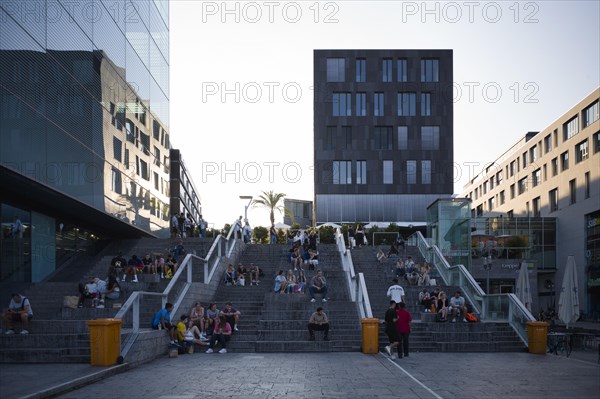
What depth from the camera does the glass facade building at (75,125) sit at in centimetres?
2141

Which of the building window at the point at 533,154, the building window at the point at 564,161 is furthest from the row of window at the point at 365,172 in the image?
the building window at the point at 564,161

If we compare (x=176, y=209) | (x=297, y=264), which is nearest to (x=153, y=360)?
(x=297, y=264)

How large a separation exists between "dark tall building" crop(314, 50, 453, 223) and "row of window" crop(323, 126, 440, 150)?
0.10 metres

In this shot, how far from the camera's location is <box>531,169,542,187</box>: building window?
207ft

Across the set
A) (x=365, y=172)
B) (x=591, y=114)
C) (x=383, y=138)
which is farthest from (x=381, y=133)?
(x=591, y=114)

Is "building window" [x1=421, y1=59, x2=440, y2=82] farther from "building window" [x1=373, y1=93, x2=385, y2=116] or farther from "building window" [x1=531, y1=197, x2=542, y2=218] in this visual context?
"building window" [x1=531, y1=197, x2=542, y2=218]

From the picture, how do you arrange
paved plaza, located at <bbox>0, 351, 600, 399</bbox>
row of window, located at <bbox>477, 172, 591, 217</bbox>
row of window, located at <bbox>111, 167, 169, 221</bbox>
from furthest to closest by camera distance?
row of window, located at <bbox>477, 172, 591, 217</bbox>, row of window, located at <bbox>111, 167, 169, 221</bbox>, paved plaza, located at <bbox>0, 351, 600, 399</bbox>

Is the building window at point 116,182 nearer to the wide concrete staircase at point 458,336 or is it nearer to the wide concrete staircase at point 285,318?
the wide concrete staircase at point 285,318

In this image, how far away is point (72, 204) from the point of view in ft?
84.4

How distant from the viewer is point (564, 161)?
5666 cm

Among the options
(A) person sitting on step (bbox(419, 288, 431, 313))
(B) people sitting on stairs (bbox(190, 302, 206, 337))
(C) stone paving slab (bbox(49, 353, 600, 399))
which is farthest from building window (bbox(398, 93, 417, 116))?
(C) stone paving slab (bbox(49, 353, 600, 399))

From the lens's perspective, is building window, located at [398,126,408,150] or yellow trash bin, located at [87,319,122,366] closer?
yellow trash bin, located at [87,319,122,366]

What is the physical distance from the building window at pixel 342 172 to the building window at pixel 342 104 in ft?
17.3

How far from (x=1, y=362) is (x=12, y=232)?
30.0 ft
